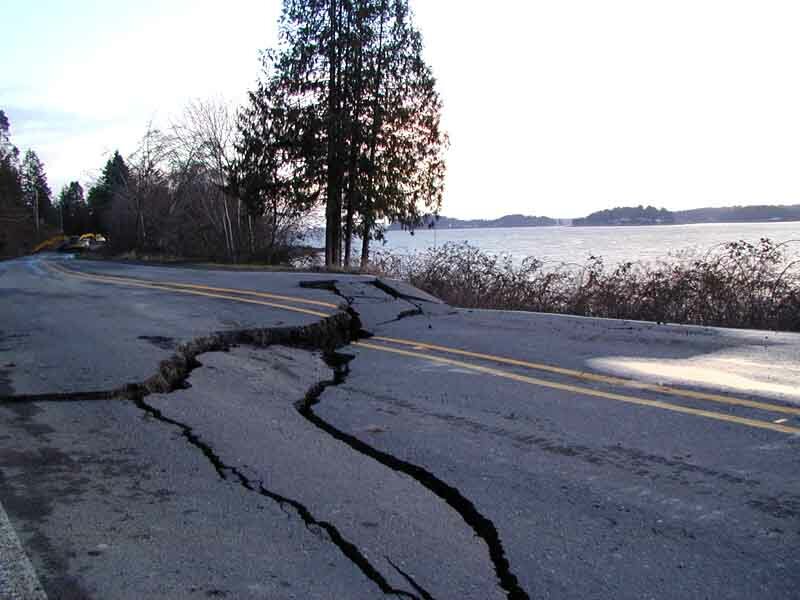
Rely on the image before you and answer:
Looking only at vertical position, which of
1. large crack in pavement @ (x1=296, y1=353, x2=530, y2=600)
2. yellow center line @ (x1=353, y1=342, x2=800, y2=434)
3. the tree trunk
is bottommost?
large crack in pavement @ (x1=296, y1=353, x2=530, y2=600)

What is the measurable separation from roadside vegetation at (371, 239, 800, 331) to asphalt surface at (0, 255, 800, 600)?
11.2 ft

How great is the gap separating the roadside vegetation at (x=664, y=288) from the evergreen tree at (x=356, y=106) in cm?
916

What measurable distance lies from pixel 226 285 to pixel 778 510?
10229mm

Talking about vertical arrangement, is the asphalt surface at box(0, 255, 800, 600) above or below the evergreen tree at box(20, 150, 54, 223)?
below

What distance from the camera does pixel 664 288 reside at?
11.0 metres

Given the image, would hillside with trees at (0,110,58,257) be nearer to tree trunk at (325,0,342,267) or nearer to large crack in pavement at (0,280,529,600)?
tree trunk at (325,0,342,267)

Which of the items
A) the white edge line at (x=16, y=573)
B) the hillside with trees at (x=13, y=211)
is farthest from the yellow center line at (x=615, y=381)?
the hillside with trees at (x=13, y=211)

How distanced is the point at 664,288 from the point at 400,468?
8587 mm

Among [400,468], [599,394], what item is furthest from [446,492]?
[599,394]

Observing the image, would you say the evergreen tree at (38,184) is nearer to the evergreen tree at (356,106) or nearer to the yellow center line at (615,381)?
the evergreen tree at (356,106)

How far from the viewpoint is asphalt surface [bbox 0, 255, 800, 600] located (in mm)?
2566

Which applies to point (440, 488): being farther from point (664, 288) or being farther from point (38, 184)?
point (38, 184)

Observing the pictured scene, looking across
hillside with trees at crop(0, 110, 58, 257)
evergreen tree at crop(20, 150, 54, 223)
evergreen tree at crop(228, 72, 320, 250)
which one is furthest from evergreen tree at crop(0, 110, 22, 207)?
evergreen tree at crop(228, 72, 320, 250)

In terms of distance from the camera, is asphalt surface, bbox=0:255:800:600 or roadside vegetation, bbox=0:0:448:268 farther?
roadside vegetation, bbox=0:0:448:268
